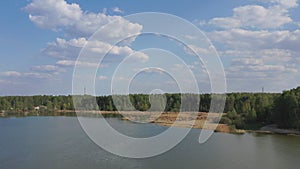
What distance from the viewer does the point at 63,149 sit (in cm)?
1434

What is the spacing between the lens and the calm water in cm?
1157

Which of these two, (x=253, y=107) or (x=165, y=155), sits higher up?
(x=253, y=107)

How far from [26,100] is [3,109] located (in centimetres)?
477

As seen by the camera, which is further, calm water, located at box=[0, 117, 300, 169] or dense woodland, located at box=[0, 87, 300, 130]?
dense woodland, located at box=[0, 87, 300, 130]

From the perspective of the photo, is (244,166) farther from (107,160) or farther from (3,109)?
(3,109)

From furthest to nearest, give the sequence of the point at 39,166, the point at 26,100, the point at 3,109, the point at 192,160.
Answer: the point at 26,100
the point at 3,109
the point at 192,160
the point at 39,166

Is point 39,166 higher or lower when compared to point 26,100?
lower

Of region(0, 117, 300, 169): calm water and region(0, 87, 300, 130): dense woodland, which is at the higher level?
region(0, 87, 300, 130): dense woodland

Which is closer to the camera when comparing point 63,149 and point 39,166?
point 39,166

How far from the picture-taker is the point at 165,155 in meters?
13.1

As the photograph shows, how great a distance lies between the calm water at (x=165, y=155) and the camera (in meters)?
11.6

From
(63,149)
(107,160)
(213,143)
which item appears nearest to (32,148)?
(63,149)

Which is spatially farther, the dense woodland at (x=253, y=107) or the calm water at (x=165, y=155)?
the dense woodland at (x=253, y=107)

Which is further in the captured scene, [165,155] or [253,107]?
[253,107]
